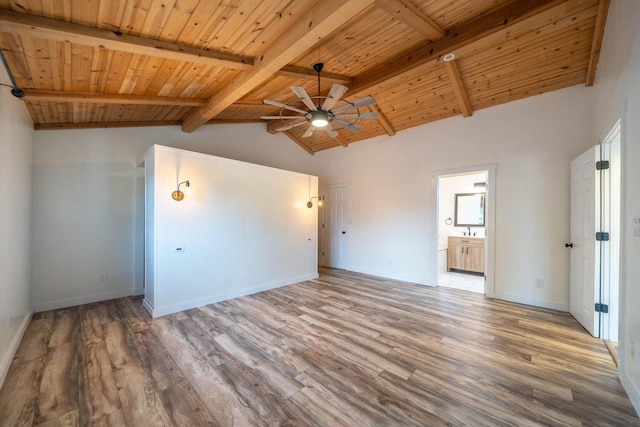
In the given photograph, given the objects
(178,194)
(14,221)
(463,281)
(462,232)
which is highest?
(178,194)

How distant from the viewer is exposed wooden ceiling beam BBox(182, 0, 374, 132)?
6.55 ft

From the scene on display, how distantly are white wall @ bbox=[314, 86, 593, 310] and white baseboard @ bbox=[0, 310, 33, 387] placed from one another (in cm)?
550

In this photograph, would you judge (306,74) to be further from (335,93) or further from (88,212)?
(88,212)

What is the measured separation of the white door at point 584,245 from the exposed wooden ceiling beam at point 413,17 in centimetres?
230

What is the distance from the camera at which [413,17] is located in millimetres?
2709

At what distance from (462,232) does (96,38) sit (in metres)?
7.56

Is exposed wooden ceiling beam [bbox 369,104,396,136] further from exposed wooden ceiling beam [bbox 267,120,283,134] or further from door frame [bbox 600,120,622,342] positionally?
door frame [bbox 600,120,622,342]

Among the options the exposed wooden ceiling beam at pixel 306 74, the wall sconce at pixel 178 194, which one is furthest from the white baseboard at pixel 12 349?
the exposed wooden ceiling beam at pixel 306 74

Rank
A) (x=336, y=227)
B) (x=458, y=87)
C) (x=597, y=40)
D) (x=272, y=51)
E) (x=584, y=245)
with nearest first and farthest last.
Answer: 1. (x=272, y=51)
2. (x=597, y=40)
3. (x=584, y=245)
4. (x=458, y=87)
5. (x=336, y=227)

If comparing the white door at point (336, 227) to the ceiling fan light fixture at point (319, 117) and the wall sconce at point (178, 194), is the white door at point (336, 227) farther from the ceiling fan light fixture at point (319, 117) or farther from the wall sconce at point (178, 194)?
the wall sconce at point (178, 194)

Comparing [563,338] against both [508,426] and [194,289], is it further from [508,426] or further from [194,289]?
[194,289]

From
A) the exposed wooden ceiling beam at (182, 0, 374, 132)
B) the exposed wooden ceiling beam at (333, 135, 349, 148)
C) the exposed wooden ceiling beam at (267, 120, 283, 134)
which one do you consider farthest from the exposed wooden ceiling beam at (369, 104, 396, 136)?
the exposed wooden ceiling beam at (182, 0, 374, 132)


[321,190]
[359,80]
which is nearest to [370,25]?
[359,80]

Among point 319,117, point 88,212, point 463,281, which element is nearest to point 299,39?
point 319,117
